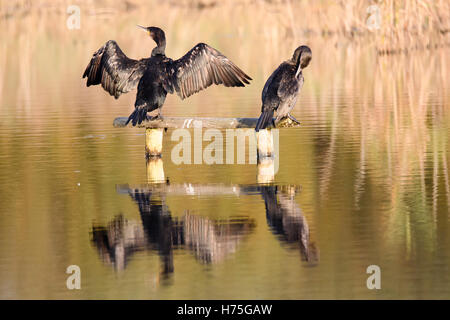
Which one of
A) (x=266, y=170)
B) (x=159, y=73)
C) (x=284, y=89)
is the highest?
(x=159, y=73)

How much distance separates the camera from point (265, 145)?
1374cm

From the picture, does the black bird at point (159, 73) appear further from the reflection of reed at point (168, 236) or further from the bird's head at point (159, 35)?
the reflection of reed at point (168, 236)

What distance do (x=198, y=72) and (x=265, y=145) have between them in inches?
49.3

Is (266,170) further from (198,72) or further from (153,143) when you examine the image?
(153,143)

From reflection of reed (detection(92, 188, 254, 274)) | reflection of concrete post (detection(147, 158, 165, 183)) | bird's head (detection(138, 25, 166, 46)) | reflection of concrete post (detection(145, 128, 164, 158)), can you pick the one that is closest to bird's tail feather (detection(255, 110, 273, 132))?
reflection of concrete post (detection(147, 158, 165, 183))

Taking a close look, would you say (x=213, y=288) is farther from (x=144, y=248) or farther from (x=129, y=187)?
(x=129, y=187)

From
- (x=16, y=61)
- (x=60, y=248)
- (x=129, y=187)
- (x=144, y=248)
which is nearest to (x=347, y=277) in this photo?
(x=144, y=248)

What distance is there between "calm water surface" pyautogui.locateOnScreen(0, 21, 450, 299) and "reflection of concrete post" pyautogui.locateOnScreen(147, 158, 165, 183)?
102mm

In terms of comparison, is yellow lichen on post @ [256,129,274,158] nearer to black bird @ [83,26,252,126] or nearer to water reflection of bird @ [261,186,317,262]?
black bird @ [83,26,252,126]

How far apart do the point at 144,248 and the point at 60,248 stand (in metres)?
0.72

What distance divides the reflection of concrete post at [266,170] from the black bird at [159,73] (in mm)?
1012

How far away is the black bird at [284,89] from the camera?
42.0ft

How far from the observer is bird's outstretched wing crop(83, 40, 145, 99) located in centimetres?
1371

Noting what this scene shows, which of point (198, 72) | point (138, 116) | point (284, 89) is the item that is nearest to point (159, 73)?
point (198, 72)
